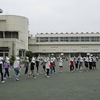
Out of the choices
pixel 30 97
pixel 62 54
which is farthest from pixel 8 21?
pixel 30 97

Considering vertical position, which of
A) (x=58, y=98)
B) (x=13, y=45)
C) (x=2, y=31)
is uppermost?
(x=2, y=31)

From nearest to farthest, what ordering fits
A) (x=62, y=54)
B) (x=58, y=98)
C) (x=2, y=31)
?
(x=58, y=98) < (x=2, y=31) < (x=62, y=54)

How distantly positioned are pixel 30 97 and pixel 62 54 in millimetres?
94645

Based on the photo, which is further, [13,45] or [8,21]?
[8,21]

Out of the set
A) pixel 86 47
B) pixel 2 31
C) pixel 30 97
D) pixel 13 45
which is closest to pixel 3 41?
pixel 13 45

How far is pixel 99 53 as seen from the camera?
108 m

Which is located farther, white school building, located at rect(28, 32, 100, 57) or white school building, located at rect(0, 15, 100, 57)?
white school building, located at rect(28, 32, 100, 57)

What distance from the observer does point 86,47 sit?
10850 centimetres

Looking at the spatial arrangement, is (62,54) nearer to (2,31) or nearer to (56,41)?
(56,41)

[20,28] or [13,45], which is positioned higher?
[20,28]

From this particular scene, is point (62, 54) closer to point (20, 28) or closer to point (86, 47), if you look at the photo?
point (86, 47)

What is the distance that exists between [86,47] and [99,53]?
5.45 meters

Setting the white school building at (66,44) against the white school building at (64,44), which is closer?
the white school building at (64,44)

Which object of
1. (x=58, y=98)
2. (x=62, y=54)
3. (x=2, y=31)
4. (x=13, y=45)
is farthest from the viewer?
(x=62, y=54)
